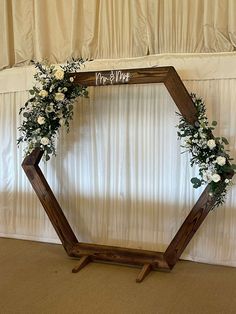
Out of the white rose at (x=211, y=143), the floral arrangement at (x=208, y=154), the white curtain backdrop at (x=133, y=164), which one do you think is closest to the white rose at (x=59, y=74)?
the white curtain backdrop at (x=133, y=164)

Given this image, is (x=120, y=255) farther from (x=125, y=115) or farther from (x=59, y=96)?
(x=59, y=96)

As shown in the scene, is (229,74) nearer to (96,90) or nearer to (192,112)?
(192,112)

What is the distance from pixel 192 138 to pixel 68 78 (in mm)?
1207

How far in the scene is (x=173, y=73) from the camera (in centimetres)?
279

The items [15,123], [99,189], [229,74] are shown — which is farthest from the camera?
[15,123]

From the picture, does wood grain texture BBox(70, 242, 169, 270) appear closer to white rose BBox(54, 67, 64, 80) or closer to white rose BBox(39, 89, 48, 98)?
white rose BBox(39, 89, 48, 98)

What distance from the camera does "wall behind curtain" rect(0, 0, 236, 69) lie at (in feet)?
10.0

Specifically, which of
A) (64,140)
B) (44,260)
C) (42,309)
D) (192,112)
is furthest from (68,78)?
(42,309)

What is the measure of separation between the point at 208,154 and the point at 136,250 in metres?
1.06

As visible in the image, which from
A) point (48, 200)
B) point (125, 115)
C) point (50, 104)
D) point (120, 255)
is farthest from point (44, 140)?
point (120, 255)

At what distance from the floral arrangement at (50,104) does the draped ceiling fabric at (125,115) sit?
31 cm

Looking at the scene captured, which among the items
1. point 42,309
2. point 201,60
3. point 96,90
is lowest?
point 42,309

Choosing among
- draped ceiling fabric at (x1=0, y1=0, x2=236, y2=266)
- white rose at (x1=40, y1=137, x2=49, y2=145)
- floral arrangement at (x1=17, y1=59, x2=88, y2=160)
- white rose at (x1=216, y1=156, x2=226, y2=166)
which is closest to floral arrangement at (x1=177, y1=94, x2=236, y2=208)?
white rose at (x1=216, y1=156, x2=226, y2=166)

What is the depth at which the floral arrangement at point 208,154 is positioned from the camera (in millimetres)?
2684
